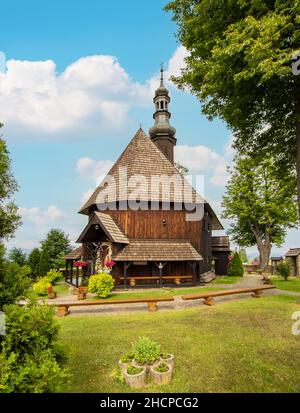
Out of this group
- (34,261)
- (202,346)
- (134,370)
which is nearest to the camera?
(134,370)

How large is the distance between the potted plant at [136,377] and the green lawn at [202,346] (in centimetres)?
14

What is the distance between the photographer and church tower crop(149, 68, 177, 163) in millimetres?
28300

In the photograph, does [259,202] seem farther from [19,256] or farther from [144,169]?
[19,256]

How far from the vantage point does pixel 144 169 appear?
71.8ft

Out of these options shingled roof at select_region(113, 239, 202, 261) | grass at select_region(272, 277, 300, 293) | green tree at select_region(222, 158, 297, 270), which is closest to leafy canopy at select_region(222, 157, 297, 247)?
green tree at select_region(222, 158, 297, 270)

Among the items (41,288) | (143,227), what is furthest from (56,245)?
(143,227)

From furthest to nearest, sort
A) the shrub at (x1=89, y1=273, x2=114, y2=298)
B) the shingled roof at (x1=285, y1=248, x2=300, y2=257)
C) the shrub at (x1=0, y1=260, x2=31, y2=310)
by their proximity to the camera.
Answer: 1. the shingled roof at (x1=285, y1=248, x2=300, y2=257)
2. the shrub at (x1=89, y1=273, x2=114, y2=298)
3. the shrub at (x1=0, y1=260, x2=31, y2=310)

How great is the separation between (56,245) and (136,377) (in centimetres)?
3195

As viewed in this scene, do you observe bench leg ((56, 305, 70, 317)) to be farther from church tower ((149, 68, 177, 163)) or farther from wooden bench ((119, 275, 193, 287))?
church tower ((149, 68, 177, 163))

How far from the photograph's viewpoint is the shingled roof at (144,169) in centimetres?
2059

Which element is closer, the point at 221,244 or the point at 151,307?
the point at 151,307

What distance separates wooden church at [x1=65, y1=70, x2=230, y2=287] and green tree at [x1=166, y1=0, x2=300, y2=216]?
7380 mm

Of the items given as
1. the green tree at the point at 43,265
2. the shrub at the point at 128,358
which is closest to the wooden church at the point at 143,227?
the green tree at the point at 43,265
